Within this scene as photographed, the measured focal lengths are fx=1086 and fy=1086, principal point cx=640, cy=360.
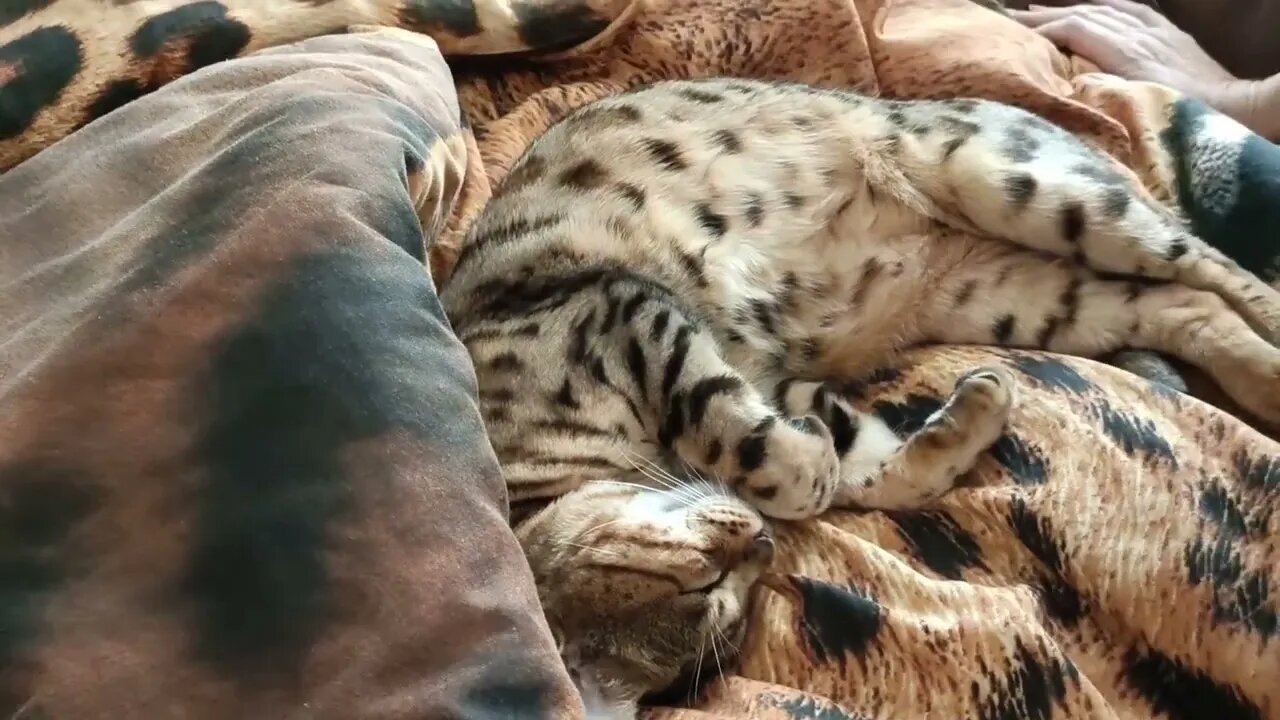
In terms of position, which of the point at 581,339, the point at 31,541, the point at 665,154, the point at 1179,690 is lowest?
the point at 1179,690

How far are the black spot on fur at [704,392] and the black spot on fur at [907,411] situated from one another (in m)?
0.22

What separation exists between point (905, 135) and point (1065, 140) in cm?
23

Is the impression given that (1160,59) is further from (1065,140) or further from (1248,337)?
(1248,337)

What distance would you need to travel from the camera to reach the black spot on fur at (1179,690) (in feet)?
3.38

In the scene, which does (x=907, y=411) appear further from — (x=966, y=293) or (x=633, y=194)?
(x=633, y=194)

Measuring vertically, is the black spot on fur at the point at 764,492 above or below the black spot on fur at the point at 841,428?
above

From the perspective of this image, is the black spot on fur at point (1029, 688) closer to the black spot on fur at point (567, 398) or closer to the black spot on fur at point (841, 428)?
the black spot on fur at point (841, 428)

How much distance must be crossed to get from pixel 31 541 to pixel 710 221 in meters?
0.95

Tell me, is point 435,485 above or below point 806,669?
above

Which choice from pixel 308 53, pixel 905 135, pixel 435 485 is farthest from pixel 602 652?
pixel 905 135

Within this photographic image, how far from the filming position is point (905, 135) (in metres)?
1.57

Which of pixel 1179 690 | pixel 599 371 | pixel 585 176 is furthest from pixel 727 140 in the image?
pixel 1179 690

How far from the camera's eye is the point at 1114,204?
4.77 ft

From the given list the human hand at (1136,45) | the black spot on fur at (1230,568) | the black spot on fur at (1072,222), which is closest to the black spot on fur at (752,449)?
the black spot on fur at (1230,568)
